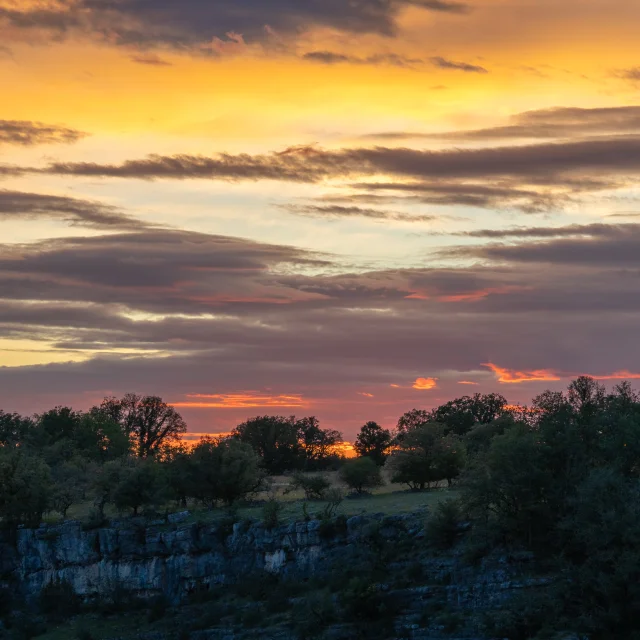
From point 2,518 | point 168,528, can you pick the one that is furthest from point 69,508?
point 168,528

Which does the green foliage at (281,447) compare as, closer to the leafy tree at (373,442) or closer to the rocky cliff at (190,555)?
the leafy tree at (373,442)

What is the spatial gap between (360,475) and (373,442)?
48.1 m

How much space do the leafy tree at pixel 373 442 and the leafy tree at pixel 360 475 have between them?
137ft

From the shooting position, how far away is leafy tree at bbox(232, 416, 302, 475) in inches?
6019

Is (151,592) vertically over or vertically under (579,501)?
under

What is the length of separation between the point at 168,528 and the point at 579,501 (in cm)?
4314

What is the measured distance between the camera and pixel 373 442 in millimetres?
158000

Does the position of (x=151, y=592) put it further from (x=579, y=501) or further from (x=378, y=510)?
(x=579, y=501)

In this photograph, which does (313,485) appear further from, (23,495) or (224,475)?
(23,495)

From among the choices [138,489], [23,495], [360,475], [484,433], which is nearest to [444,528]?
[360,475]

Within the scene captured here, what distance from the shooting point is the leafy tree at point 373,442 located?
155 metres

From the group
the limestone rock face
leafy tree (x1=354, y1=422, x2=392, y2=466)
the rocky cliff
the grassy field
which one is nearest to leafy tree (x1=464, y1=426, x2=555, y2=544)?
the rocky cliff

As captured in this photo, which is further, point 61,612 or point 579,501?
point 61,612

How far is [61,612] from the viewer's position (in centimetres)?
9638
